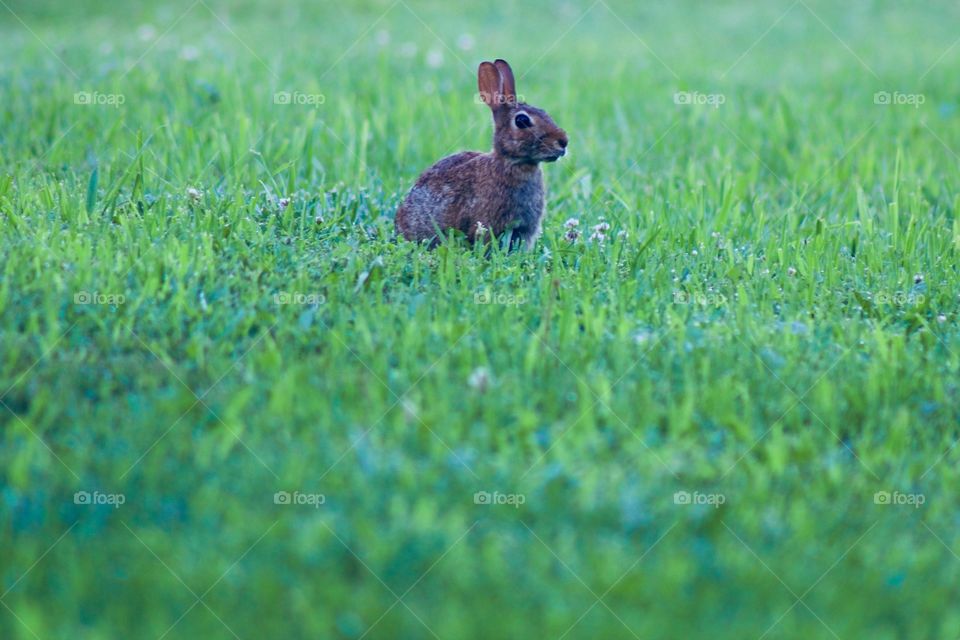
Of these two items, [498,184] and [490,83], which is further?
[490,83]

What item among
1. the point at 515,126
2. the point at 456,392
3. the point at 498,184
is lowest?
the point at 456,392

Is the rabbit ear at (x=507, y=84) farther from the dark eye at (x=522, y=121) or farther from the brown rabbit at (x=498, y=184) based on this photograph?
the dark eye at (x=522, y=121)

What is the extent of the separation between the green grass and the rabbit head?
0.50m

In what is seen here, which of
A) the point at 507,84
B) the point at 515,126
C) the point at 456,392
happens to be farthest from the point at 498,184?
the point at 456,392

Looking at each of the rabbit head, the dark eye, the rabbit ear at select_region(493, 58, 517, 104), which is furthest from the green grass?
the rabbit ear at select_region(493, 58, 517, 104)

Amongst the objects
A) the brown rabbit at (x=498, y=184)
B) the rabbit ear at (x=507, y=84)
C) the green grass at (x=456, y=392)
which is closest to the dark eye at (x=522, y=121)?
the brown rabbit at (x=498, y=184)

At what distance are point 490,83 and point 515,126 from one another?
340 millimetres

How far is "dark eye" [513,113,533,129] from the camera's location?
230 inches

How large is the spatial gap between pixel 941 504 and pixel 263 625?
238 cm

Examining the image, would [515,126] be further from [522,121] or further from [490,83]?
[490,83]

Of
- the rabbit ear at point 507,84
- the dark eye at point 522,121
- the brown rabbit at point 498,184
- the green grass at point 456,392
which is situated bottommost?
the green grass at point 456,392

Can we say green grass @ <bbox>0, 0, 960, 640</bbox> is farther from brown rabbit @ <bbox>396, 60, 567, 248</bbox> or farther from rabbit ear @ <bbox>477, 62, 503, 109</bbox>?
rabbit ear @ <bbox>477, 62, 503, 109</bbox>

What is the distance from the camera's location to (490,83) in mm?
6035

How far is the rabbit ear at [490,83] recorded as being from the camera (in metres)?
5.99
